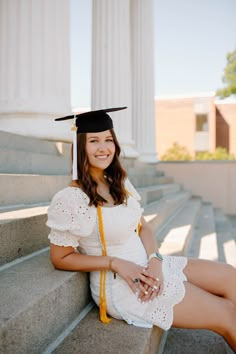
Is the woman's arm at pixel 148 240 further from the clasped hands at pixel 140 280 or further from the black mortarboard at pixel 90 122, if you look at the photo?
the black mortarboard at pixel 90 122

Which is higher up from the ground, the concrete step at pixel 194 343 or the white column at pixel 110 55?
the white column at pixel 110 55

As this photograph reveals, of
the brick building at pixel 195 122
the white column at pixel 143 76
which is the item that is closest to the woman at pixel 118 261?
the white column at pixel 143 76

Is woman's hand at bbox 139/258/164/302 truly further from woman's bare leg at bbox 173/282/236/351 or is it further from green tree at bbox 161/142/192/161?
green tree at bbox 161/142/192/161

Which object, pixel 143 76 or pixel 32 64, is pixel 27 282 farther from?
pixel 143 76

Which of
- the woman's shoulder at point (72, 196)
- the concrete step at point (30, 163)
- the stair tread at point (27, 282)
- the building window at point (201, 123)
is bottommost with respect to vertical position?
the stair tread at point (27, 282)

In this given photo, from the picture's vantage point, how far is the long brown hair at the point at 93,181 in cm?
184

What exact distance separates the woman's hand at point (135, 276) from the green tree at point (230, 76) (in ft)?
92.0

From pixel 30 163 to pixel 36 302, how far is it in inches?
81.7

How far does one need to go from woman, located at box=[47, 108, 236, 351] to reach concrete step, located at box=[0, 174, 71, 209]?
0.89 meters

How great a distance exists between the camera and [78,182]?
190cm

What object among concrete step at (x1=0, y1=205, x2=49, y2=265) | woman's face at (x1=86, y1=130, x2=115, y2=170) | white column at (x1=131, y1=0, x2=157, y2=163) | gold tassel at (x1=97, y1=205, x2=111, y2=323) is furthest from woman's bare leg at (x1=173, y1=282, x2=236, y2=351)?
white column at (x1=131, y1=0, x2=157, y2=163)

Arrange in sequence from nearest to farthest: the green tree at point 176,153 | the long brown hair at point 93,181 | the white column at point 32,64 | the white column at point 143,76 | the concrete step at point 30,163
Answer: the long brown hair at point 93,181 → the concrete step at point 30,163 → the white column at point 32,64 → the white column at point 143,76 → the green tree at point 176,153

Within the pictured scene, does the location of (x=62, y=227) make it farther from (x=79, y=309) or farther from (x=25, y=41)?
(x=25, y=41)

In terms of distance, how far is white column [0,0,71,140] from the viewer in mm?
4074
